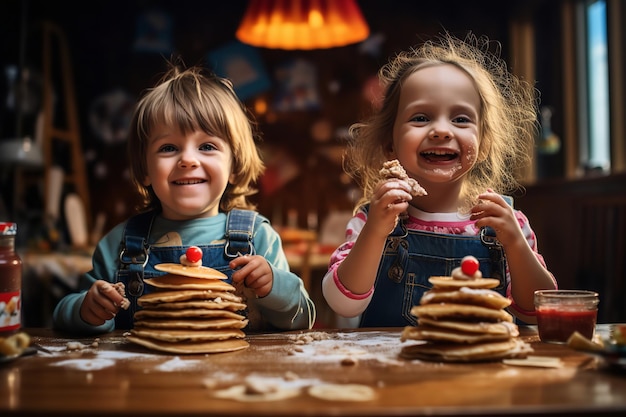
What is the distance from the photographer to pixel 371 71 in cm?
715

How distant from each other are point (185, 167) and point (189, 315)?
0.51 metres

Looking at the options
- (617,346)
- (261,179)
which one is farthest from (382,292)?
(261,179)

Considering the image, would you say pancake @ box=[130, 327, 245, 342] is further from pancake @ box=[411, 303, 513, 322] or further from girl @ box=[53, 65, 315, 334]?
pancake @ box=[411, 303, 513, 322]

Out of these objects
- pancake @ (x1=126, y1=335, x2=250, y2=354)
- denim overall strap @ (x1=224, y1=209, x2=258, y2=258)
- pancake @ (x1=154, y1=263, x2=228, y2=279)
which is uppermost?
denim overall strap @ (x1=224, y1=209, x2=258, y2=258)

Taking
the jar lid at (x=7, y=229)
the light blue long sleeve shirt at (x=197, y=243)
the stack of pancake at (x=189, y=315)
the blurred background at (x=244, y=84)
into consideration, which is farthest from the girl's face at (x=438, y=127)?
the blurred background at (x=244, y=84)

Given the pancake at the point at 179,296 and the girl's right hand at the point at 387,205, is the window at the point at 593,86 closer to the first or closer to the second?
the girl's right hand at the point at 387,205

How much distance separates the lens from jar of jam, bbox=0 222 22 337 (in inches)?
55.2

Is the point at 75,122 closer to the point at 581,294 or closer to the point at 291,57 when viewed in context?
the point at 291,57

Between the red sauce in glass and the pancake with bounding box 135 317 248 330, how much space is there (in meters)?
0.65

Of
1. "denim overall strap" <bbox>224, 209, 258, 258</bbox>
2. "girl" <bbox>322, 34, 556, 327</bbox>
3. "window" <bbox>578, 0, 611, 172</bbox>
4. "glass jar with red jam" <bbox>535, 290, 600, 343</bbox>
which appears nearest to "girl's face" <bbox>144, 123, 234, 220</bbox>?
"denim overall strap" <bbox>224, 209, 258, 258</bbox>

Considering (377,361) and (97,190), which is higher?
(97,190)

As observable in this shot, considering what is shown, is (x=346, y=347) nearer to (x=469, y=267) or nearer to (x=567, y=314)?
(x=469, y=267)

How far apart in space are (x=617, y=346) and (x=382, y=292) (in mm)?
821

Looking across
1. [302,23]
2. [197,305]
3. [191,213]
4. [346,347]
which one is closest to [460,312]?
[346,347]
